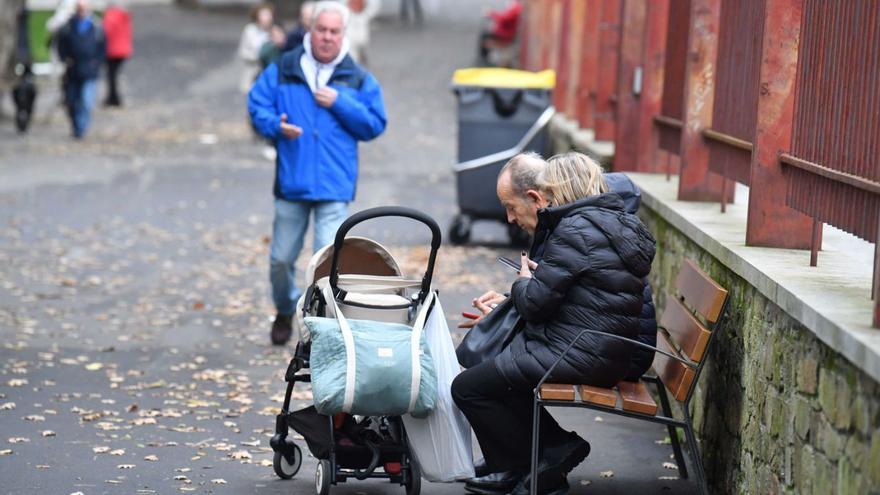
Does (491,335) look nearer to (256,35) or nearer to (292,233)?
(292,233)

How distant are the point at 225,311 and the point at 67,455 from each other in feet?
13.7

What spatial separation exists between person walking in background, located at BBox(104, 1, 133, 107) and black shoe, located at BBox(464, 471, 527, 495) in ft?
73.4

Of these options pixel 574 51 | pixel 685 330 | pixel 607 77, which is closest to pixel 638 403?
pixel 685 330

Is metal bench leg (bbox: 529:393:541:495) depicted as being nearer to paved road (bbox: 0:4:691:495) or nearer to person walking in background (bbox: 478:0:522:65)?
paved road (bbox: 0:4:691:495)

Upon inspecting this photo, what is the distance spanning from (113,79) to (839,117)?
926 inches

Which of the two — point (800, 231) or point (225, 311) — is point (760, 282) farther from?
point (225, 311)

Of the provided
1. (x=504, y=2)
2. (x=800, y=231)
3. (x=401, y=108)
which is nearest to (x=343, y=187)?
(x=800, y=231)

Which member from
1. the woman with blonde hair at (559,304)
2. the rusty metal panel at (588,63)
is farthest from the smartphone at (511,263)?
the rusty metal panel at (588,63)

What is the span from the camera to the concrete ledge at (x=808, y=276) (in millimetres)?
4461

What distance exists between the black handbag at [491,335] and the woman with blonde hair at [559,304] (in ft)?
0.34

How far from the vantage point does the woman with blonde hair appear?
229 inches

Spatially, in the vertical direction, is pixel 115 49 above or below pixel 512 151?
above

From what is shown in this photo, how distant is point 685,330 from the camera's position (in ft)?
21.0

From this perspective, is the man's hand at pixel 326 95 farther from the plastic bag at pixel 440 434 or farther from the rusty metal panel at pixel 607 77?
the rusty metal panel at pixel 607 77
